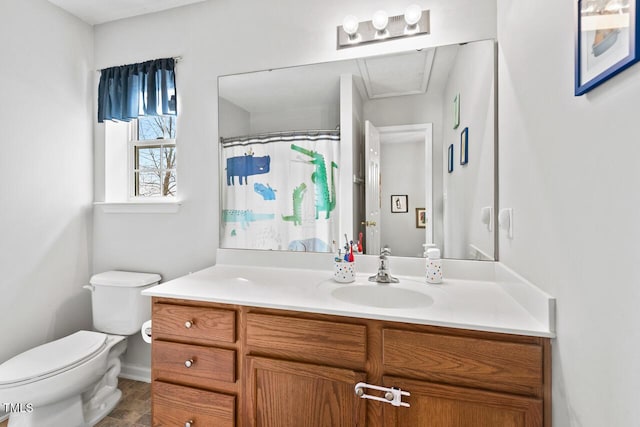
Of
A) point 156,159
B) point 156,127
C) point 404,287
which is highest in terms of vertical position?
point 156,127

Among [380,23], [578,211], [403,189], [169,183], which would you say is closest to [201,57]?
[169,183]

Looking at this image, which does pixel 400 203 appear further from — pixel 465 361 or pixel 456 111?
pixel 465 361

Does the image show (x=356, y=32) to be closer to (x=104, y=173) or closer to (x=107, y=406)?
(x=104, y=173)

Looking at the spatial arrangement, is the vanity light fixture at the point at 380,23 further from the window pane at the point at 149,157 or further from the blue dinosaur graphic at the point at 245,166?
the window pane at the point at 149,157

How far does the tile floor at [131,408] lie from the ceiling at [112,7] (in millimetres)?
2476

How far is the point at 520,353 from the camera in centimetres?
95

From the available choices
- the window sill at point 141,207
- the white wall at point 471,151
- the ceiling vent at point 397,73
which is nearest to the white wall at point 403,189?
the white wall at point 471,151

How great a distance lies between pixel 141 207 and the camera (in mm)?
2100

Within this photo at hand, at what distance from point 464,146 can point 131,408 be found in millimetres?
2400

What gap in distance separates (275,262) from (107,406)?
4.31 feet

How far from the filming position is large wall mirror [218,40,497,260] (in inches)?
59.2

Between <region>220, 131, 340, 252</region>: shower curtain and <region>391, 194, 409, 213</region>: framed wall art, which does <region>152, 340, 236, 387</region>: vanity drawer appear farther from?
<region>391, 194, 409, 213</region>: framed wall art

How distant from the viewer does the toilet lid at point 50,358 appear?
4.86ft

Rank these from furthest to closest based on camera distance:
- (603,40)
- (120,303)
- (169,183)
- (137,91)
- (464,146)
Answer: (169,183) < (137,91) < (120,303) < (464,146) < (603,40)
